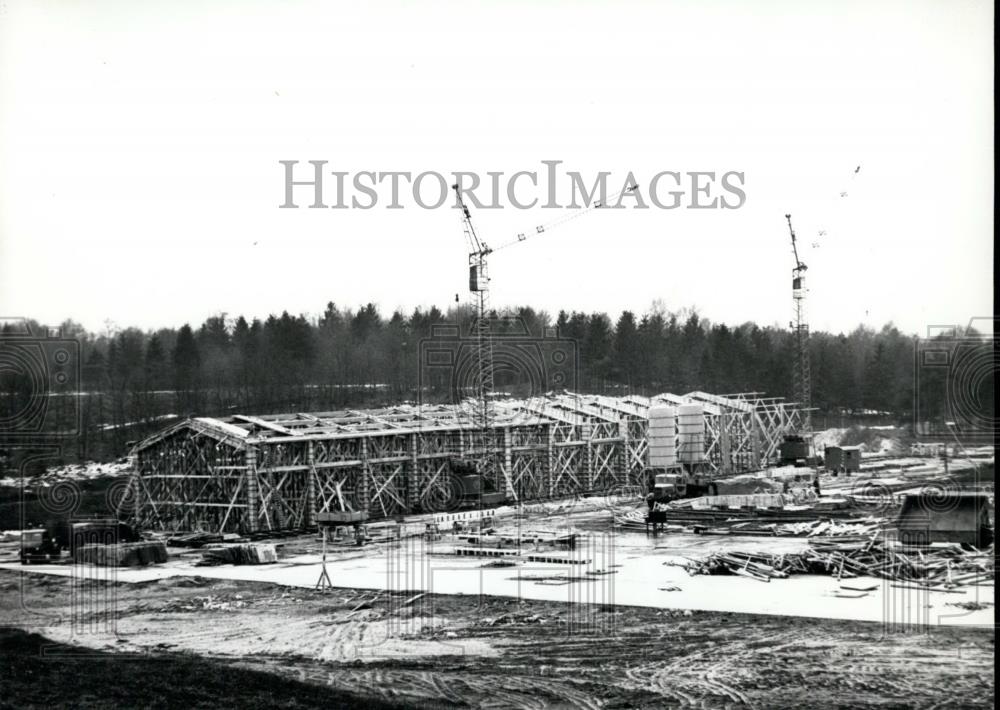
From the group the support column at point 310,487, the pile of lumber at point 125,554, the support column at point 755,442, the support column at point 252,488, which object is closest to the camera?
the pile of lumber at point 125,554

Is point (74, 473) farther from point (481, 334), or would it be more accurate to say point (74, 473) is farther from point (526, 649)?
point (526, 649)

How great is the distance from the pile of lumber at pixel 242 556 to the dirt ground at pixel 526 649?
4377mm

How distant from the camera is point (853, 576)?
81.1ft

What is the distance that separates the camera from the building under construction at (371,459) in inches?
1436

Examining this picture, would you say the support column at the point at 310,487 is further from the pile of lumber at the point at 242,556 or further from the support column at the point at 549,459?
the support column at the point at 549,459

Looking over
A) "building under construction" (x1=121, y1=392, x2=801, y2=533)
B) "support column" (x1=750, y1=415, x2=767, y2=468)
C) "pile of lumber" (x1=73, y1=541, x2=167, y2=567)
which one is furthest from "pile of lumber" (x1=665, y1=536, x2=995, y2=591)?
"support column" (x1=750, y1=415, x2=767, y2=468)

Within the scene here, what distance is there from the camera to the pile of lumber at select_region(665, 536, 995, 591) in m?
23.2

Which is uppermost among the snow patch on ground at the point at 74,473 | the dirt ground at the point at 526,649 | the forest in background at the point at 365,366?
the forest in background at the point at 365,366

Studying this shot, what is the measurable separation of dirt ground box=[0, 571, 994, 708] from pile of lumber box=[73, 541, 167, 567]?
4290mm

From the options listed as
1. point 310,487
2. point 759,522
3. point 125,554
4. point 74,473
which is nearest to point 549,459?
point 759,522

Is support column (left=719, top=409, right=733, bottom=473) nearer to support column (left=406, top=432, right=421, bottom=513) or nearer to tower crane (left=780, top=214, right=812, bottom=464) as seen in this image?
tower crane (left=780, top=214, right=812, bottom=464)

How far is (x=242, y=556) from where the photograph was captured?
29578 mm

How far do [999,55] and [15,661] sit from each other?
2307cm

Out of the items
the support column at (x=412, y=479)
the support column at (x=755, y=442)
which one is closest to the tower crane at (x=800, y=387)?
the support column at (x=755, y=442)
